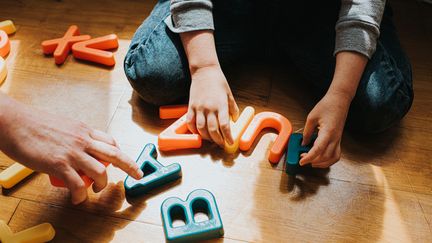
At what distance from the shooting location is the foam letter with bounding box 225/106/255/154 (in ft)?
3.53

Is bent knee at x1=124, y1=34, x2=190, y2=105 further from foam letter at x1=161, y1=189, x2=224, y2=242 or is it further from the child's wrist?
foam letter at x1=161, y1=189, x2=224, y2=242

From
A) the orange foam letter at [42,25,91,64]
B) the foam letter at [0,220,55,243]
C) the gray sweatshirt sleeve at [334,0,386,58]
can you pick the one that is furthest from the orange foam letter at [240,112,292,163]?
the orange foam letter at [42,25,91,64]

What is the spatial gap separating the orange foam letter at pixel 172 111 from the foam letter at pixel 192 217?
0.27 meters

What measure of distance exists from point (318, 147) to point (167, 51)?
19.2 inches

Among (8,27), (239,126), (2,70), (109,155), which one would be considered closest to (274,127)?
(239,126)

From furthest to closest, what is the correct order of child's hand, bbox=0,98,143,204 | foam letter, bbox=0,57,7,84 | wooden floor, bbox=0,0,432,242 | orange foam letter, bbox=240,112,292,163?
foam letter, bbox=0,57,7,84, orange foam letter, bbox=240,112,292,163, wooden floor, bbox=0,0,432,242, child's hand, bbox=0,98,143,204

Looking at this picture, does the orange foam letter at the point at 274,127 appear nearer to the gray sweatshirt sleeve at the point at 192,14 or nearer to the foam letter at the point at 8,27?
the gray sweatshirt sleeve at the point at 192,14

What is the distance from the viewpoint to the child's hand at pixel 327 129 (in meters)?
0.97

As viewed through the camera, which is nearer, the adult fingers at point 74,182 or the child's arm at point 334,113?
the adult fingers at point 74,182

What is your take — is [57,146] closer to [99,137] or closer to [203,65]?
[99,137]

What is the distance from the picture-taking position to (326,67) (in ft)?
3.76

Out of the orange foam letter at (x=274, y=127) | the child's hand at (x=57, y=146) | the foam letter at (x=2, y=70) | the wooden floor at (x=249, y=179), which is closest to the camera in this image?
the child's hand at (x=57, y=146)

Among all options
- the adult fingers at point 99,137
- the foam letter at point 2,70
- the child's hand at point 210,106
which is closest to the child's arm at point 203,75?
the child's hand at point 210,106

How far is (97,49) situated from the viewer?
1362 mm
